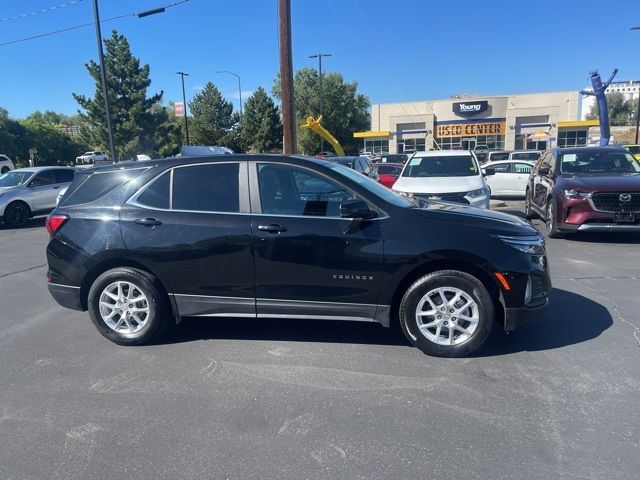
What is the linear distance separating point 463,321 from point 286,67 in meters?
10.7

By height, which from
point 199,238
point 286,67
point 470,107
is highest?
point 470,107

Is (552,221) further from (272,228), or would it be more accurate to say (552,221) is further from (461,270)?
(272,228)

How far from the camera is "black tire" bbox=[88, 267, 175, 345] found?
15.1ft

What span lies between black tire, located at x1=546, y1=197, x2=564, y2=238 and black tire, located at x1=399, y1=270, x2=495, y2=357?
18.9 feet

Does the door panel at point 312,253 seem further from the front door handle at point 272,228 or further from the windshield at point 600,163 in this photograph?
the windshield at point 600,163

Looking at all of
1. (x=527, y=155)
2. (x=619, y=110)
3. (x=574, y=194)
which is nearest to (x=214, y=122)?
(x=527, y=155)

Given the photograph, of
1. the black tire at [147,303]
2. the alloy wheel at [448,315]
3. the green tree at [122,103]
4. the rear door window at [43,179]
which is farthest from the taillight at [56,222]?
the green tree at [122,103]

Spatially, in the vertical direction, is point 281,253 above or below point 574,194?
below

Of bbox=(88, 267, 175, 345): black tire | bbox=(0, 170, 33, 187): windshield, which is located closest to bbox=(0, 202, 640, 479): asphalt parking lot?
bbox=(88, 267, 175, 345): black tire

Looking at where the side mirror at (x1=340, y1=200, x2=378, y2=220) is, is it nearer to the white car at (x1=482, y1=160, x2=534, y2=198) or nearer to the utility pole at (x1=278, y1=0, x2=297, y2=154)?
the utility pole at (x1=278, y1=0, x2=297, y2=154)

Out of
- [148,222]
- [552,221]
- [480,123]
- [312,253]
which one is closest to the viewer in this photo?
[312,253]

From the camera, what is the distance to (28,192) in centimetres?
1419

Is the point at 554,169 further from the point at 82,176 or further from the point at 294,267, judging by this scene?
the point at 82,176

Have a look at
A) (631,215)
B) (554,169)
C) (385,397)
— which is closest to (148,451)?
(385,397)
